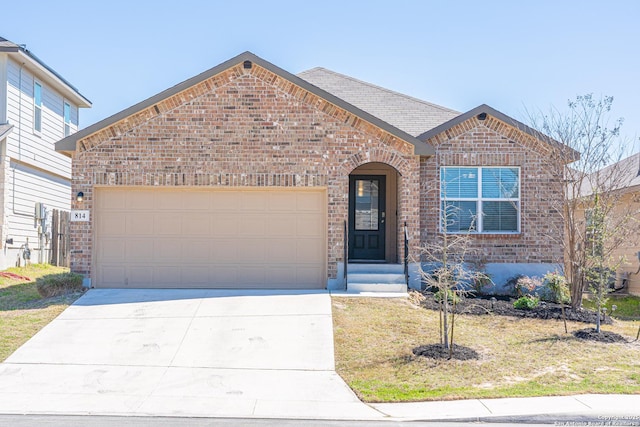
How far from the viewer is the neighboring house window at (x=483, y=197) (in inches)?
616

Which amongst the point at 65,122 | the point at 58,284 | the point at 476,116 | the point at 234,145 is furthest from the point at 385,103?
the point at 65,122

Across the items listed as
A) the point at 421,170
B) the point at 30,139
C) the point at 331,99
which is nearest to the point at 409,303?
the point at 421,170

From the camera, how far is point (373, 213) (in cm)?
1692

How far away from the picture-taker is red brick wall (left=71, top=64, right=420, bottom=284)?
14.5 metres

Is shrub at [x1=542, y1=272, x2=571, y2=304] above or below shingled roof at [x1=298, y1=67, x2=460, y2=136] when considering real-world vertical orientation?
below

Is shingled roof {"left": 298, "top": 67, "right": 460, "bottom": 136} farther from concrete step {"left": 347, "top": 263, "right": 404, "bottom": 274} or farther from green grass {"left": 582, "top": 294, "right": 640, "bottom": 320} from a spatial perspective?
green grass {"left": 582, "top": 294, "right": 640, "bottom": 320}

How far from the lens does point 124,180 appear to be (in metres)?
14.5

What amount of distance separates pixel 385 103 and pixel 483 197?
4381mm

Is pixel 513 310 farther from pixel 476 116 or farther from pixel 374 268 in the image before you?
pixel 476 116

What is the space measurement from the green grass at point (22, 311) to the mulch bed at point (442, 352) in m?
6.49

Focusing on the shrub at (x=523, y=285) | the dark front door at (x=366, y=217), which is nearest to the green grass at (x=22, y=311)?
the dark front door at (x=366, y=217)

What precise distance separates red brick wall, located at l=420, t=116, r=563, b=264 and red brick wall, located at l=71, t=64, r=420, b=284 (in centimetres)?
149

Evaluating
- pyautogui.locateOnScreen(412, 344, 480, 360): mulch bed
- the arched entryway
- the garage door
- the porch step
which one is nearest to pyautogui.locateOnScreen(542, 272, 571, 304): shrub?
the porch step

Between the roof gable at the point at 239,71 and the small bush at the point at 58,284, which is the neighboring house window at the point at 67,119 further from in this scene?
the small bush at the point at 58,284
